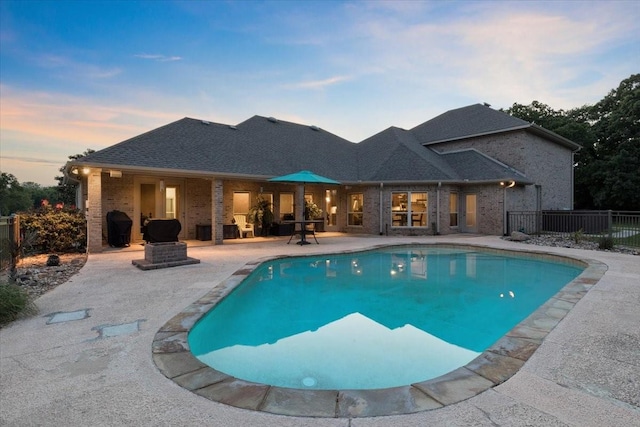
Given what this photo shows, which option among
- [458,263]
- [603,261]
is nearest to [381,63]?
[458,263]

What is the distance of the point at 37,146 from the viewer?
20.8 meters

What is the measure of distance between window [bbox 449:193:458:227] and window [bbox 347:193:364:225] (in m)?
4.59

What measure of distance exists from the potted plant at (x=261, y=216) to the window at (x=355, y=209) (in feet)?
14.8

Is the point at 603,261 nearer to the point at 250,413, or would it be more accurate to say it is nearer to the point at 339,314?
the point at 339,314

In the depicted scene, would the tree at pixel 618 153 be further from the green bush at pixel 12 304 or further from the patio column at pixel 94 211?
the green bush at pixel 12 304

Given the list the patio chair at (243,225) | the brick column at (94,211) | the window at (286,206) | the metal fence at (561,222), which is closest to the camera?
the brick column at (94,211)

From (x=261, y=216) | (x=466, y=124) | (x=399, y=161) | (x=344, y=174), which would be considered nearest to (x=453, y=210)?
(x=399, y=161)

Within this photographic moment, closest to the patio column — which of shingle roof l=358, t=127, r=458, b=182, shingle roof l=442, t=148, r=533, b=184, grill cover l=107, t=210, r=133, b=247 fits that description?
grill cover l=107, t=210, r=133, b=247

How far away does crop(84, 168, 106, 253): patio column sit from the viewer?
32.7 ft

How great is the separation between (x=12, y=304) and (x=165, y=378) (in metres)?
3.12

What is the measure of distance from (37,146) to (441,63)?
25.1m

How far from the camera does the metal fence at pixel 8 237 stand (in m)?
6.28

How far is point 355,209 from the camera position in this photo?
17266 mm

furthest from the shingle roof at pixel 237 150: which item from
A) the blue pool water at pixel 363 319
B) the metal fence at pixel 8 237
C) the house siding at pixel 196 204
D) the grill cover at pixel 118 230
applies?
the blue pool water at pixel 363 319
